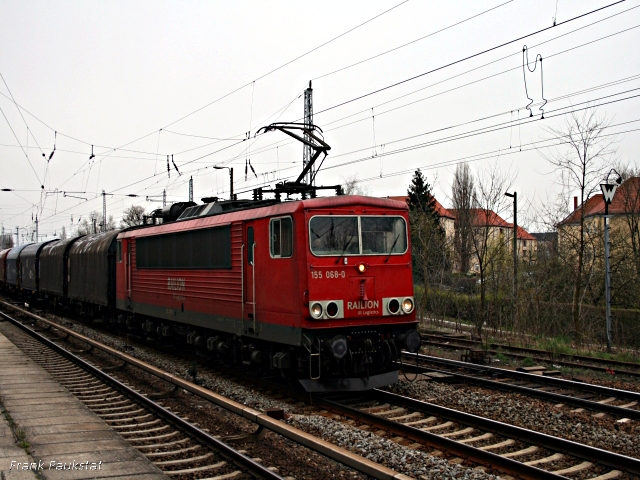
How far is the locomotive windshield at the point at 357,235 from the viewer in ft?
33.9

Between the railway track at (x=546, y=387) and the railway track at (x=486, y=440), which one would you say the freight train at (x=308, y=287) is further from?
the railway track at (x=546, y=387)

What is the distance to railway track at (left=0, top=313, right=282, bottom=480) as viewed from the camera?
7008 mm

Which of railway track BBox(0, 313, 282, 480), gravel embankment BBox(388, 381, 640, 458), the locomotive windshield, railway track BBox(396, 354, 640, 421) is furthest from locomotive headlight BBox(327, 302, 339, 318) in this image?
railway track BBox(396, 354, 640, 421)

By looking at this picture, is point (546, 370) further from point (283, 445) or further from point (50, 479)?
point (50, 479)

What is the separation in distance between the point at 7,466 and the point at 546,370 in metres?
10.4

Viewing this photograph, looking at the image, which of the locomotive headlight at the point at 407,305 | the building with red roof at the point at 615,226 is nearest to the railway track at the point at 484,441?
the locomotive headlight at the point at 407,305

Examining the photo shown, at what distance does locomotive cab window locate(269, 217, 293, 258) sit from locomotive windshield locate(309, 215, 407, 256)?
448 mm

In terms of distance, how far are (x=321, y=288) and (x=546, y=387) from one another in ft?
15.6

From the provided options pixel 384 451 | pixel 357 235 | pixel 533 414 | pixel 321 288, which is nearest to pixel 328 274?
pixel 321 288

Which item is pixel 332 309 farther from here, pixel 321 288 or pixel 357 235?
pixel 357 235

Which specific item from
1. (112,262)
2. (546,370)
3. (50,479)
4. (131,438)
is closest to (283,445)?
(131,438)

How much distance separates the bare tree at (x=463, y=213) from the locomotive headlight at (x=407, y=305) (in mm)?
16484

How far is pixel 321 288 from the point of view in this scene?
1009 cm

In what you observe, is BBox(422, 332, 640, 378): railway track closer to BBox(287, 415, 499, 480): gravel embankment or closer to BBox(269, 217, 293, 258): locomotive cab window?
BBox(269, 217, 293, 258): locomotive cab window
